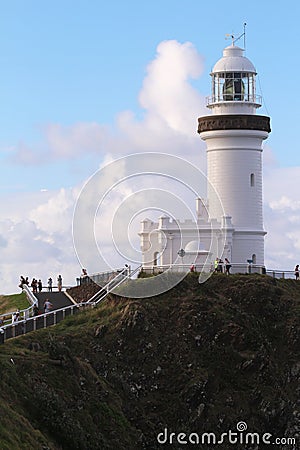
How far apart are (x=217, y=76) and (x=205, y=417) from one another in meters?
21.1

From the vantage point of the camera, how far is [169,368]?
4641 cm

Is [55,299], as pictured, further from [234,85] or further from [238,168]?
[234,85]

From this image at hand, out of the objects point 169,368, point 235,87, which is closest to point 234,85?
point 235,87

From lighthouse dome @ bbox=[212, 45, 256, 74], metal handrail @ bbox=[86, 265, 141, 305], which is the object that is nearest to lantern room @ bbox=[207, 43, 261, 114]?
lighthouse dome @ bbox=[212, 45, 256, 74]

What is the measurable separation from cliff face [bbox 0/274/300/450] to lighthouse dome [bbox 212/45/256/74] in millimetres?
12789

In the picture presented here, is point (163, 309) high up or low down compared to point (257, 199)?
down

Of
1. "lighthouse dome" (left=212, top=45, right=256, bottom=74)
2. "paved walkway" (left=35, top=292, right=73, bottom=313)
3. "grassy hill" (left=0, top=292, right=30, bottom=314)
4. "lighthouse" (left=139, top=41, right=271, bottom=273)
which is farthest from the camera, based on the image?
"lighthouse dome" (left=212, top=45, right=256, bottom=74)

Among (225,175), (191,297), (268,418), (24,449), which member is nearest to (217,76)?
(225,175)

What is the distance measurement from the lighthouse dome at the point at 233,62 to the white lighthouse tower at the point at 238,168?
38cm

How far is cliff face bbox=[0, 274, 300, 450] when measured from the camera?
132ft

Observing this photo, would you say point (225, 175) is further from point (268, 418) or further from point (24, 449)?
point (24, 449)

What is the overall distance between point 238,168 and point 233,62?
5.65 m

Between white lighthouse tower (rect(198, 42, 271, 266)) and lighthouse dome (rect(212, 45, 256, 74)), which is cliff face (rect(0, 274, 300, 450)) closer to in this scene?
white lighthouse tower (rect(198, 42, 271, 266))

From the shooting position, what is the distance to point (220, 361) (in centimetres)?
4728
